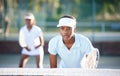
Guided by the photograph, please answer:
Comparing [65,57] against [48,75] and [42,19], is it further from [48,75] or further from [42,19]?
[42,19]

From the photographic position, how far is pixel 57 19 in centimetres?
1838

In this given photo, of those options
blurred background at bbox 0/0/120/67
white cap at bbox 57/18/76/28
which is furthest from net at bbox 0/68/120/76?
blurred background at bbox 0/0/120/67

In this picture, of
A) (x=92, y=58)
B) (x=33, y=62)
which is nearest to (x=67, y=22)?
(x=92, y=58)

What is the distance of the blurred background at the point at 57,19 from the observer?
16719 mm

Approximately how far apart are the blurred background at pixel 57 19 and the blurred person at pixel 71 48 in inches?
411

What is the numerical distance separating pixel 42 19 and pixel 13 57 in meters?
2.96

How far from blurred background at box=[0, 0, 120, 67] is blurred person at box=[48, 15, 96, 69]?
34.2 ft

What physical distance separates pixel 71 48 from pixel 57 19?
41.9 feet

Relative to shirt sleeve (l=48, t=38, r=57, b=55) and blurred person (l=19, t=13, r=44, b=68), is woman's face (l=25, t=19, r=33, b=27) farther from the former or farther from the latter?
shirt sleeve (l=48, t=38, r=57, b=55)

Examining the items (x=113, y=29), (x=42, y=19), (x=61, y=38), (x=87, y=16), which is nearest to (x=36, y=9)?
(x=42, y=19)

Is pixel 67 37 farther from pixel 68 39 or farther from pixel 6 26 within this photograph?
pixel 6 26

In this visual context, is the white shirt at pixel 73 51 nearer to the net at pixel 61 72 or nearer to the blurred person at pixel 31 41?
the net at pixel 61 72

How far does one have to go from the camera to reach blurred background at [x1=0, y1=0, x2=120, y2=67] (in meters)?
16.7

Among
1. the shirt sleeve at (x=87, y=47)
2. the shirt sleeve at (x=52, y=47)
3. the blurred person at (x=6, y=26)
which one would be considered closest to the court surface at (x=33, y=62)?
the blurred person at (x=6, y=26)
